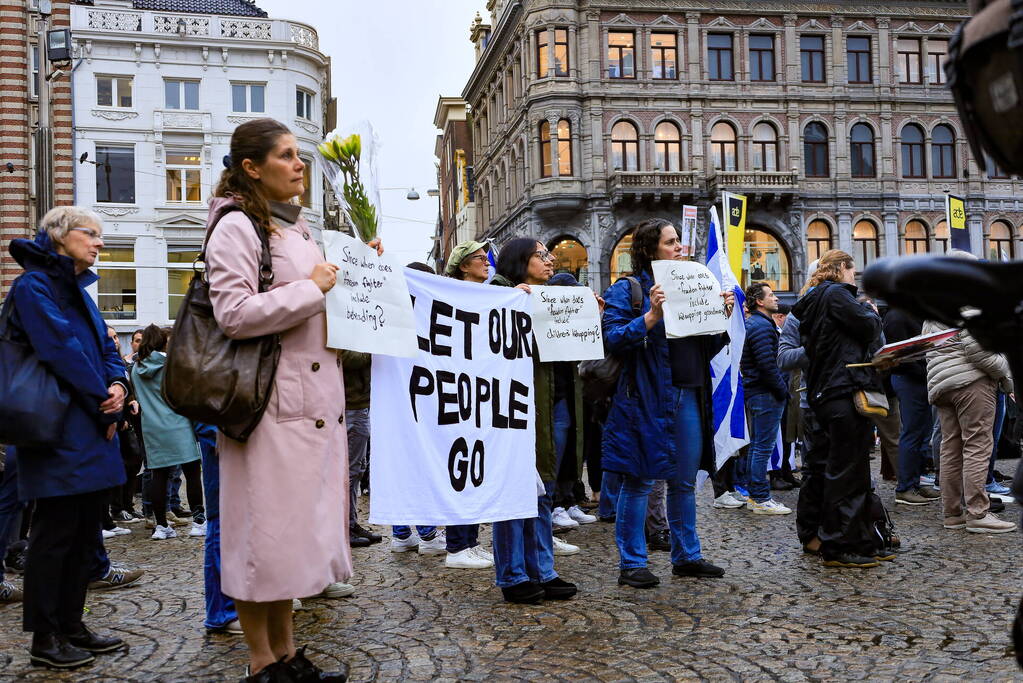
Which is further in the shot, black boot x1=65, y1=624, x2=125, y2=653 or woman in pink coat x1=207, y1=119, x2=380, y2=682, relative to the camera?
black boot x1=65, y1=624, x2=125, y2=653

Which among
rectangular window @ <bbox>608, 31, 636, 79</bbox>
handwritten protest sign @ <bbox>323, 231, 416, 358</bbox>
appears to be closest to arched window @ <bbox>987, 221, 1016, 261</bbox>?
rectangular window @ <bbox>608, 31, 636, 79</bbox>

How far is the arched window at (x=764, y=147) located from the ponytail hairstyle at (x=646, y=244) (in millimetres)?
35726

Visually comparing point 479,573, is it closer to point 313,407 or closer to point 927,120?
point 313,407

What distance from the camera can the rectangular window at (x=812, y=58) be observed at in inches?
1593

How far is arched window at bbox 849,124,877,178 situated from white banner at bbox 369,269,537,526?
3887 centimetres

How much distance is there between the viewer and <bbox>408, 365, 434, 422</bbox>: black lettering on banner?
4.94m

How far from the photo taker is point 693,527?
5840 mm

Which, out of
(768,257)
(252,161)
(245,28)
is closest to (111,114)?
(245,28)

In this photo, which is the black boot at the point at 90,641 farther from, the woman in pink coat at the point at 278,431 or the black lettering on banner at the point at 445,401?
the black lettering on banner at the point at 445,401

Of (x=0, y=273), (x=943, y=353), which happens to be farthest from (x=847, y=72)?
(x=943, y=353)

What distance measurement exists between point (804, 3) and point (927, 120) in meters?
7.45

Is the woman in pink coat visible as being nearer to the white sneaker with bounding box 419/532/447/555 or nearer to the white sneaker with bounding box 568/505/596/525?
the white sneaker with bounding box 419/532/447/555

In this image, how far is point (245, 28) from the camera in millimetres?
36812

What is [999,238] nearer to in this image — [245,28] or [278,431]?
[245,28]
